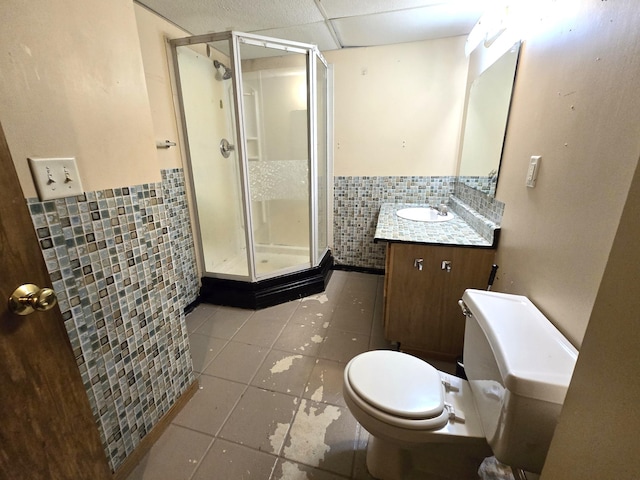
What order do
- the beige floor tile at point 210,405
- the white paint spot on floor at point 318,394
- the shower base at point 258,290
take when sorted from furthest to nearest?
the shower base at point 258,290, the white paint spot on floor at point 318,394, the beige floor tile at point 210,405

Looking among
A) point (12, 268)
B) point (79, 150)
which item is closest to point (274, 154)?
point (79, 150)

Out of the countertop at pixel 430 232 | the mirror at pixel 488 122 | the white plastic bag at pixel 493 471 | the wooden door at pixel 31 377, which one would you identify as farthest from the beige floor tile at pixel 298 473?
the mirror at pixel 488 122

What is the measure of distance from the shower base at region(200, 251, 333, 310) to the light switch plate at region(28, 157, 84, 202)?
1.50m

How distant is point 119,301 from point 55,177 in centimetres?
48

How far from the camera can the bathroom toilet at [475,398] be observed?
0.71 metres

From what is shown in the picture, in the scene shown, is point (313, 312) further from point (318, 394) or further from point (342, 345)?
point (318, 394)

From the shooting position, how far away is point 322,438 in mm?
1239

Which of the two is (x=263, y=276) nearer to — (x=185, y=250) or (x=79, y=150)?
(x=185, y=250)

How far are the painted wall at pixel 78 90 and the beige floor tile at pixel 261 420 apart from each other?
1.16 metres

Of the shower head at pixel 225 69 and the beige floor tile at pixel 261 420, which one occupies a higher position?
the shower head at pixel 225 69

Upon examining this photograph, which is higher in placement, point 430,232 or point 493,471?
point 430,232

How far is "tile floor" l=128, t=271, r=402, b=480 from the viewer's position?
1140 mm

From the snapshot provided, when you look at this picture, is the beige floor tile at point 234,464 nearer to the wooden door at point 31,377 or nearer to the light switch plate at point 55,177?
the wooden door at point 31,377

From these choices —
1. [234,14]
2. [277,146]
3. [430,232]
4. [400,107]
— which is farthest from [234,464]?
[400,107]
